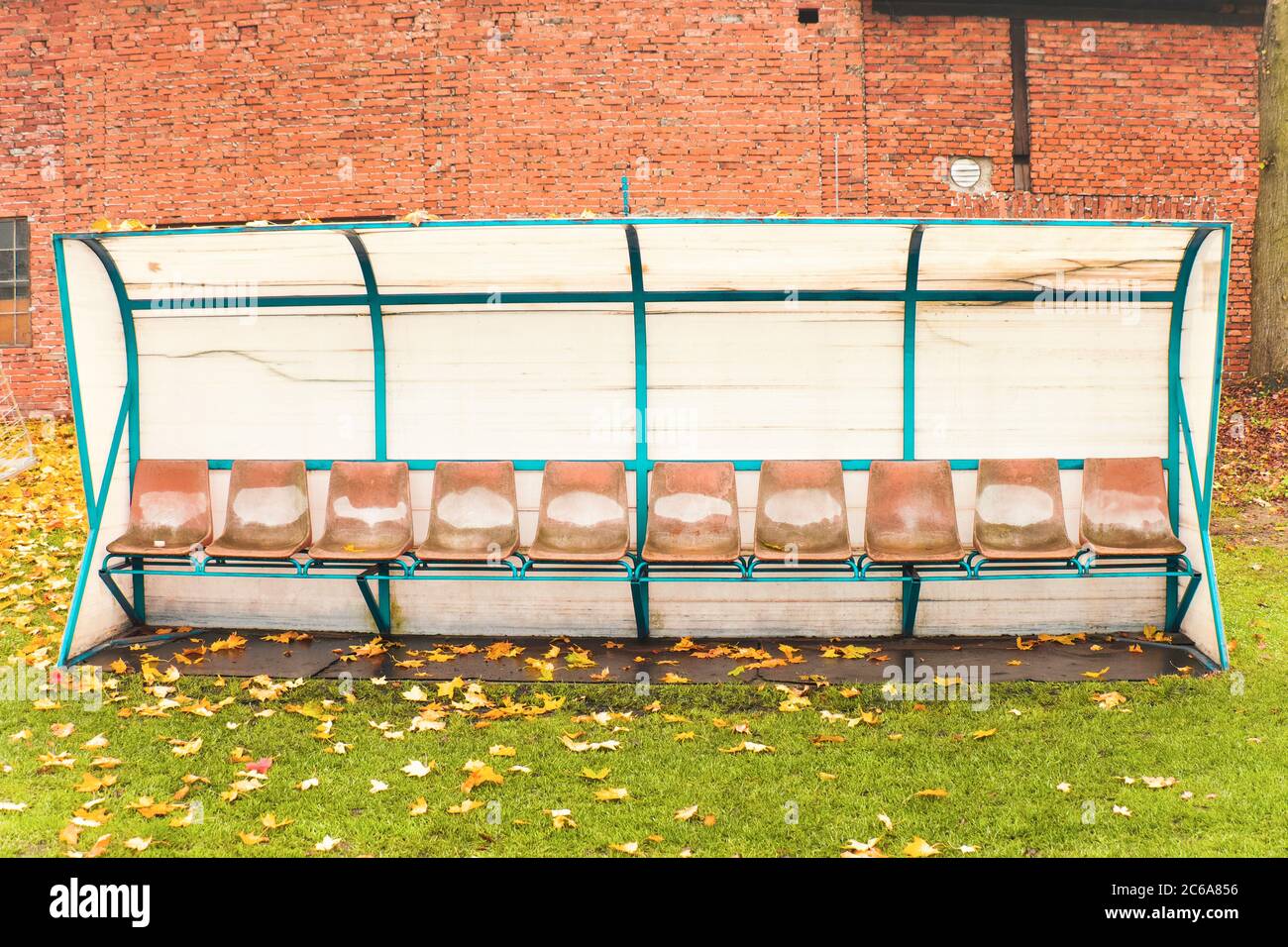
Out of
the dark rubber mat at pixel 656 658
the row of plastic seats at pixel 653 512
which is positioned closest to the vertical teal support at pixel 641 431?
the row of plastic seats at pixel 653 512

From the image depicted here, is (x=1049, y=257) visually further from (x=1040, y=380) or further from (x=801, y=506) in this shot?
(x=801, y=506)

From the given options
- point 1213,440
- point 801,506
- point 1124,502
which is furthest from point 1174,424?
point 801,506

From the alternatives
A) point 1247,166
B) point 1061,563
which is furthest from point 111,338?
point 1247,166

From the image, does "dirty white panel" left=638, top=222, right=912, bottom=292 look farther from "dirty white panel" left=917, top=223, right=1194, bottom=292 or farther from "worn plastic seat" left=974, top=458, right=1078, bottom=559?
"worn plastic seat" left=974, top=458, right=1078, bottom=559

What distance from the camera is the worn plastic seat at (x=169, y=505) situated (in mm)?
6152

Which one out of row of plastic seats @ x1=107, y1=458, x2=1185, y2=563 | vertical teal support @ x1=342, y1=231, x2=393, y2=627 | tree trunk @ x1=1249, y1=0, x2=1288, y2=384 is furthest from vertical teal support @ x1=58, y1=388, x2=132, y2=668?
tree trunk @ x1=1249, y1=0, x2=1288, y2=384

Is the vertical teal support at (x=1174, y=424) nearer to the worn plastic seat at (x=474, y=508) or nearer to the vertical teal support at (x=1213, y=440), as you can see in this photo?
the vertical teal support at (x=1213, y=440)

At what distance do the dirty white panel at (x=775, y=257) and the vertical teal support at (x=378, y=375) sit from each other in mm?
1745

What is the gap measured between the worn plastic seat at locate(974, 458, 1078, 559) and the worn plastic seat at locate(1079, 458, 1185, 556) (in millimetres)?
162

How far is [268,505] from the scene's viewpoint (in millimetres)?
6285

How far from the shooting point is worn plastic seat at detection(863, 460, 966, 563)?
19.4ft

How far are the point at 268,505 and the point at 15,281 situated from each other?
32.7ft

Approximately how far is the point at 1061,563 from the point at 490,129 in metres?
8.75

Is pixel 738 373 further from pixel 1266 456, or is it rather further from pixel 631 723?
pixel 1266 456
